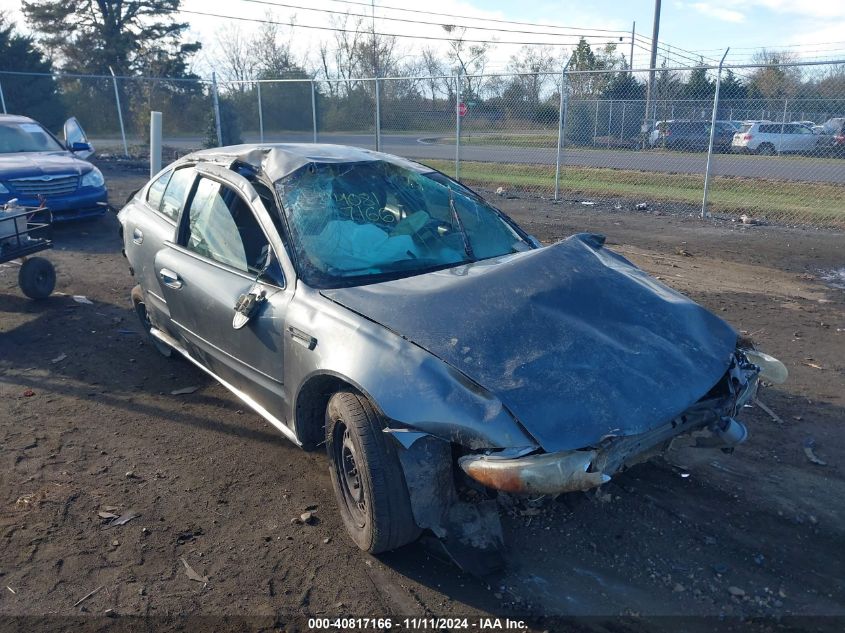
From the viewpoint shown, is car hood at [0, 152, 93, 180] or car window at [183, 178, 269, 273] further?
car hood at [0, 152, 93, 180]

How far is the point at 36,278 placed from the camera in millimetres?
7164

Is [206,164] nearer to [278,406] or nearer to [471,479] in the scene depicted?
[278,406]

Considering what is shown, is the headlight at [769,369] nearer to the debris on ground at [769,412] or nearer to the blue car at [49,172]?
the debris on ground at [769,412]

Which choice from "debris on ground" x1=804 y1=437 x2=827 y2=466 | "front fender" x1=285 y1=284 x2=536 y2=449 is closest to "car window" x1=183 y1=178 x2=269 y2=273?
"front fender" x1=285 y1=284 x2=536 y2=449

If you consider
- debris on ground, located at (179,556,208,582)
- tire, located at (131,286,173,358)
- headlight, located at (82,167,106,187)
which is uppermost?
headlight, located at (82,167,106,187)

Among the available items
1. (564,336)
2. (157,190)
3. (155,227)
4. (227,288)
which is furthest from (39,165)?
(564,336)

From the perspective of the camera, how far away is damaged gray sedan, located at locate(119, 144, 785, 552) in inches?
111

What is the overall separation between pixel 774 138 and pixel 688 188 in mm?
2325

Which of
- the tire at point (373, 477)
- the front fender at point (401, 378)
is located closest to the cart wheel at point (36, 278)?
the front fender at point (401, 378)

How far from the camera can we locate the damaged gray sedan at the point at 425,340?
→ 2.82 m

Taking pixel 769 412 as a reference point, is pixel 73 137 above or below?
above

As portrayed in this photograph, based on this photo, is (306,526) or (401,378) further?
(306,526)

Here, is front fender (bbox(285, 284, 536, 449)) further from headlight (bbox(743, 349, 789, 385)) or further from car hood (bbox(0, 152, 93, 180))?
car hood (bbox(0, 152, 93, 180))

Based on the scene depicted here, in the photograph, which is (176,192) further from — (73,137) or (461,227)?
(73,137)
